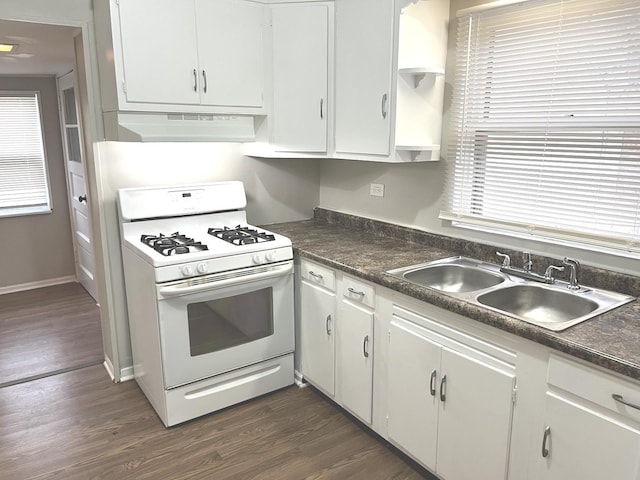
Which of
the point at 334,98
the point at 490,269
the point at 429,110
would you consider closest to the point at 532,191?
the point at 490,269

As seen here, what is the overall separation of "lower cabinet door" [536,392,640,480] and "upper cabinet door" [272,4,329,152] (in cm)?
188

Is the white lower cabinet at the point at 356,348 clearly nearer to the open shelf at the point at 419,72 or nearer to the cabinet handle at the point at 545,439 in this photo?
the cabinet handle at the point at 545,439

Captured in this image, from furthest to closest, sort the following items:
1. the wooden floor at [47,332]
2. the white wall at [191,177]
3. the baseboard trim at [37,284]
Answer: the baseboard trim at [37,284] → the wooden floor at [47,332] → the white wall at [191,177]

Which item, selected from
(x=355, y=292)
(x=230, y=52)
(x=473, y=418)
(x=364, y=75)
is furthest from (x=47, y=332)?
(x=473, y=418)

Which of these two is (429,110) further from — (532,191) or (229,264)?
(229,264)

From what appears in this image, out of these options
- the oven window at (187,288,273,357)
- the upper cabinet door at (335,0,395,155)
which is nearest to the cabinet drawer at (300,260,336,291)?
the oven window at (187,288,273,357)

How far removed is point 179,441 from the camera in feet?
8.15

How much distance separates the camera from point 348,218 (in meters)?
3.33

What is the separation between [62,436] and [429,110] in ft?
8.29

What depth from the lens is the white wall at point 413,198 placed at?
2137 millimetres

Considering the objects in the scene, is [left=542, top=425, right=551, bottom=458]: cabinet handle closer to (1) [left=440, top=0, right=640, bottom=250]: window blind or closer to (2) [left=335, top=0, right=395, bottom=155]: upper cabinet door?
(1) [left=440, top=0, right=640, bottom=250]: window blind

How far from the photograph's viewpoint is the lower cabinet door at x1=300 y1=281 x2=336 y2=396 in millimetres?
2635

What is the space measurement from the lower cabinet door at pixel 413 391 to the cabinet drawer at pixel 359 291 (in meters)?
0.17

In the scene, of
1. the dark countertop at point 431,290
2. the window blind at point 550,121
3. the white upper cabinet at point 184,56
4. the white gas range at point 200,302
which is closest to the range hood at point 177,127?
the white upper cabinet at point 184,56
